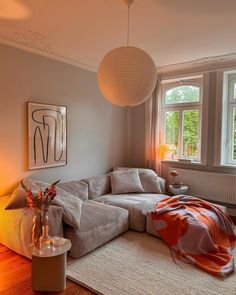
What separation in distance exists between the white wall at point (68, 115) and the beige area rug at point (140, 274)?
159 centimetres

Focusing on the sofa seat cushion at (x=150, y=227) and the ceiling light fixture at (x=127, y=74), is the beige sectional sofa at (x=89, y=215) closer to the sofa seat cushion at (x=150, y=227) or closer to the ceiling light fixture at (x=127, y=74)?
the sofa seat cushion at (x=150, y=227)

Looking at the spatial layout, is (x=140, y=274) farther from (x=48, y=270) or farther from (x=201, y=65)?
(x=201, y=65)

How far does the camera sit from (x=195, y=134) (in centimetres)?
457

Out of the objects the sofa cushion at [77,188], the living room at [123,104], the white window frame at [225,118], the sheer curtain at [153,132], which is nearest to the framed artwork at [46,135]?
the living room at [123,104]

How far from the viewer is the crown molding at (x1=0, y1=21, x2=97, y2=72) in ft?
9.89

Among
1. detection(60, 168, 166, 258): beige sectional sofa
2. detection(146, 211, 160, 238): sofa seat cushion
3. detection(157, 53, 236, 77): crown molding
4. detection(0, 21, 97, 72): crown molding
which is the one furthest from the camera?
detection(157, 53, 236, 77): crown molding

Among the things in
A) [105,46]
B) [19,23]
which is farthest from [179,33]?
[19,23]

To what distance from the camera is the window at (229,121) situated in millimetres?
4141

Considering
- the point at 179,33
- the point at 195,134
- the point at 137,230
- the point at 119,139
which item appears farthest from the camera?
the point at 119,139

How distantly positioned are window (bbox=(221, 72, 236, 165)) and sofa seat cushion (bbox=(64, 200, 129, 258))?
7.02 feet

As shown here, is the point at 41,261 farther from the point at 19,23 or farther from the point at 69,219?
the point at 19,23

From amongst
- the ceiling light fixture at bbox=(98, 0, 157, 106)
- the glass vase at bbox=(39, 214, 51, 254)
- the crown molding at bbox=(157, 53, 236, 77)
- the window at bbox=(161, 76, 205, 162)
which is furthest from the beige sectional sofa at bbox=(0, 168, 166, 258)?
the crown molding at bbox=(157, 53, 236, 77)

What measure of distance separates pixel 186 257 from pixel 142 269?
0.54 meters

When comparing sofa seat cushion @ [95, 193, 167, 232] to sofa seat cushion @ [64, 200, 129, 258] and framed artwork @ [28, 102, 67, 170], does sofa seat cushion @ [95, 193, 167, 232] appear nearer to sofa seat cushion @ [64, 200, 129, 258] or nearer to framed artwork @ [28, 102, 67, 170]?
sofa seat cushion @ [64, 200, 129, 258]
